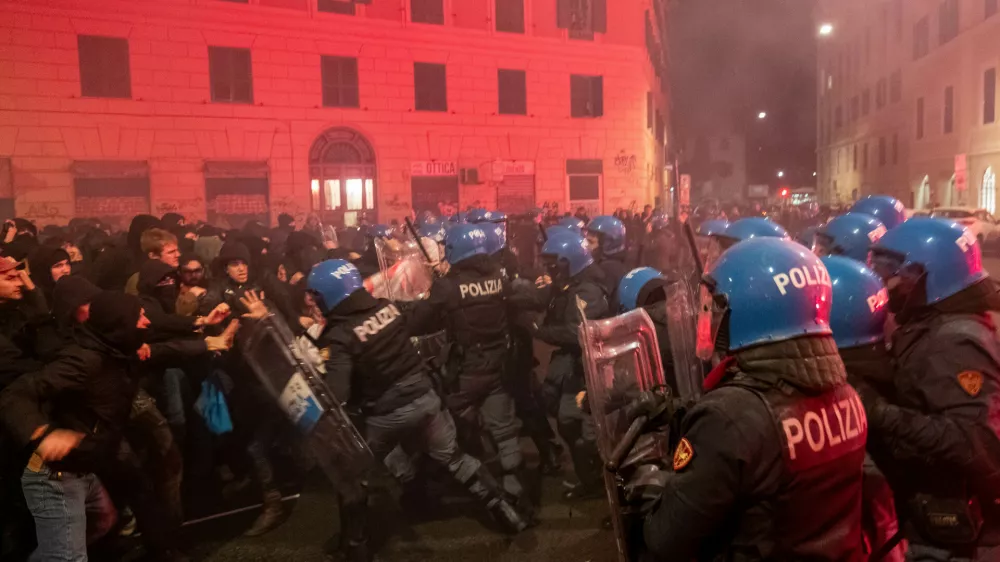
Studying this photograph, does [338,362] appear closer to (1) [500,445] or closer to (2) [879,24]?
(1) [500,445]

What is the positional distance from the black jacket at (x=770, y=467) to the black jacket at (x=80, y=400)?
9.77 feet

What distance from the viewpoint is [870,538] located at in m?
2.62

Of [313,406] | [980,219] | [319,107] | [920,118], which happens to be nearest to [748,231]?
[313,406]

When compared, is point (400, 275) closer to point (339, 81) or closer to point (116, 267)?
point (116, 267)

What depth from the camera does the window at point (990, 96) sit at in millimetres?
24969

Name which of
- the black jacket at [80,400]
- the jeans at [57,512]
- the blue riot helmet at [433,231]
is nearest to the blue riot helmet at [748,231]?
the black jacket at [80,400]

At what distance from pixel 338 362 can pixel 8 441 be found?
1772 millimetres

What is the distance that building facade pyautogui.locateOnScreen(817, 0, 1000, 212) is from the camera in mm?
25672

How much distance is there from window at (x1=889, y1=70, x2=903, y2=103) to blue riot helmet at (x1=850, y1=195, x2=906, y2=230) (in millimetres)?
34281

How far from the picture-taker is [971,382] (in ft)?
8.07

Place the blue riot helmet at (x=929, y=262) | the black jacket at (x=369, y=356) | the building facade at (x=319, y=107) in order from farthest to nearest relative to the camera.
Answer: the building facade at (x=319, y=107)
the black jacket at (x=369, y=356)
the blue riot helmet at (x=929, y=262)

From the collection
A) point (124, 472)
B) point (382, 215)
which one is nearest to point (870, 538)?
point (124, 472)

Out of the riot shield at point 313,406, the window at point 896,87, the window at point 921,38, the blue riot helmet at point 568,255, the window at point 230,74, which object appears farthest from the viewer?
the window at point 896,87

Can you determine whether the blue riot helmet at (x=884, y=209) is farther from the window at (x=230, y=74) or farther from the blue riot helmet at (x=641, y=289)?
the window at (x=230, y=74)
